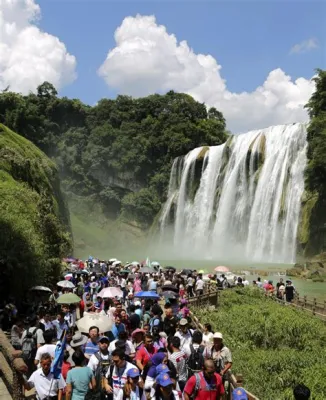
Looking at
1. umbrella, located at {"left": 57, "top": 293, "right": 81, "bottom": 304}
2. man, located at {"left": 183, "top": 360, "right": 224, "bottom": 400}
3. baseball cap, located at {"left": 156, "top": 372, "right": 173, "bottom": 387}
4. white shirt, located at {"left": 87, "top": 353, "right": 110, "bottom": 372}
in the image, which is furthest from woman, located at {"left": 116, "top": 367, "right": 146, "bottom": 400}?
umbrella, located at {"left": 57, "top": 293, "right": 81, "bottom": 304}

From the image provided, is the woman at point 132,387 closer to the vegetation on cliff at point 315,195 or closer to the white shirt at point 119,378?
the white shirt at point 119,378

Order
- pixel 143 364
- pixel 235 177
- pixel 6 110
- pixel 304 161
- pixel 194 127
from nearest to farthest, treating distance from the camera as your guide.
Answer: pixel 143 364 → pixel 304 161 → pixel 235 177 → pixel 6 110 → pixel 194 127

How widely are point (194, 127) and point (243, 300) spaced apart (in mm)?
53874

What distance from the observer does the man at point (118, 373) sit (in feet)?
20.2

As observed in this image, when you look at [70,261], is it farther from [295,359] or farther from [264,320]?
[295,359]

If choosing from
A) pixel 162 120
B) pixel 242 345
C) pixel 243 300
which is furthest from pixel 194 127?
pixel 242 345

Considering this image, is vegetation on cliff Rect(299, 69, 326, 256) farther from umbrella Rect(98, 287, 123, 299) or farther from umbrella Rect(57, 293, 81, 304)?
umbrella Rect(57, 293, 81, 304)

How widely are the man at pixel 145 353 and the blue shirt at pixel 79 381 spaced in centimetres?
110

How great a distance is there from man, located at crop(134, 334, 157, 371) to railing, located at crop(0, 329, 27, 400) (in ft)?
5.43

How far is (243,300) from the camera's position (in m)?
18.7

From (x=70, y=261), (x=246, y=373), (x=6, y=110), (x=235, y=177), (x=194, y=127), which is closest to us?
(x=246, y=373)

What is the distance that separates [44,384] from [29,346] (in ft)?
8.05

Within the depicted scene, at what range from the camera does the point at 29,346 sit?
8820mm

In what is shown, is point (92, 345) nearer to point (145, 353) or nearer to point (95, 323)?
point (145, 353)
